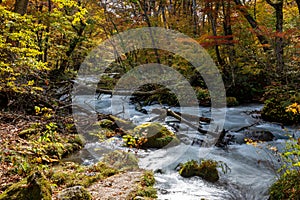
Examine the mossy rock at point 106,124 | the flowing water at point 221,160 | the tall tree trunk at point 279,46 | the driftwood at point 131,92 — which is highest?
the tall tree trunk at point 279,46

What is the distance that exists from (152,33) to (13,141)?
1132cm

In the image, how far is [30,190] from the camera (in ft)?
11.8

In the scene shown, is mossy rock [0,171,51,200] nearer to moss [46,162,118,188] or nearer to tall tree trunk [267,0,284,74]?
moss [46,162,118,188]

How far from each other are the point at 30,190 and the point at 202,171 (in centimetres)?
327

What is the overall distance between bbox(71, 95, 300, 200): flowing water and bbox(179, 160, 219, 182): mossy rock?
0.13 m

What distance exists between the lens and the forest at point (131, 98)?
14.4ft

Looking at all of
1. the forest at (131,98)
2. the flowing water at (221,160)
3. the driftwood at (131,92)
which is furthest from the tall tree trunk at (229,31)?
the driftwood at (131,92)

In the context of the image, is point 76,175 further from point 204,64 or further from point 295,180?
point 204,64

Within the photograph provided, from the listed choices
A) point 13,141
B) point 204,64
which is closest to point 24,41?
point 13,141

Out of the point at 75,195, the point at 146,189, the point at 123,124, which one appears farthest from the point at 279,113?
the point at 75,195

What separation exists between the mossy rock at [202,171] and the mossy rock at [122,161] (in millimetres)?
1153

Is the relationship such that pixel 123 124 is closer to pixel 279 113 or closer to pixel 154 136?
pixel 154 136

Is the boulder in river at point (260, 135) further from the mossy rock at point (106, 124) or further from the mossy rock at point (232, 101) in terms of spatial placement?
the mossy rock at point (106, 124)

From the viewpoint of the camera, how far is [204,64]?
43.3ft
